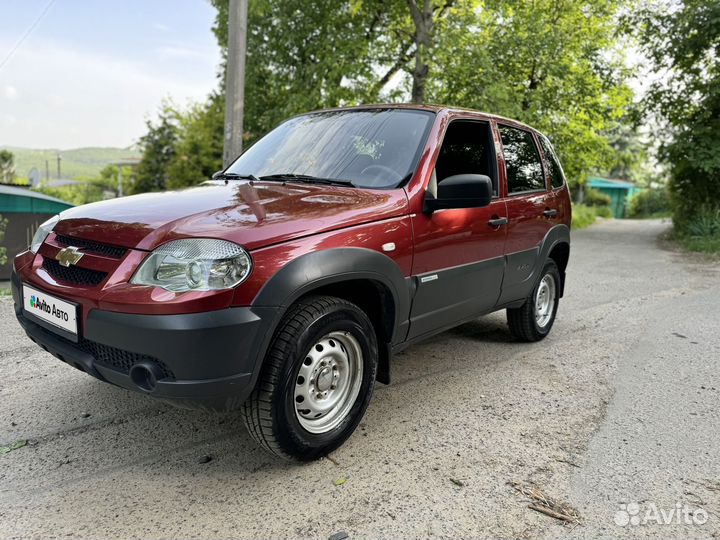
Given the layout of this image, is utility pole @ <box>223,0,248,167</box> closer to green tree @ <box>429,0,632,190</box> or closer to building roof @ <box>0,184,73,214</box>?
green tree @ <box>429,0,632,190</box>

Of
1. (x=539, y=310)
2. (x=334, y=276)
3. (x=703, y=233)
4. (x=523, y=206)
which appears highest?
(x=523, y=206)

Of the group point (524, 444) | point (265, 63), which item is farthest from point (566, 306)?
point (265, 63)

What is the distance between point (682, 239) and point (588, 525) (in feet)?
47.8

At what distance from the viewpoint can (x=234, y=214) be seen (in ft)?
8.50

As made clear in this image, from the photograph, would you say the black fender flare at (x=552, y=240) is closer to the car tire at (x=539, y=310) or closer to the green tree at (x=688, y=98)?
the car tire at (x=539, y=310)

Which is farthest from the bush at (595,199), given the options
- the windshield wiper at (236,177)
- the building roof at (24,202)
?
the windshield wiper at (236,177)

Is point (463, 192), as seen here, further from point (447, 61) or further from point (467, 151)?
point (447, 61)

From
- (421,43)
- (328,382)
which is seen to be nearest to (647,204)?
(421,43)

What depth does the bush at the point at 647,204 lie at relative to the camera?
39.7m

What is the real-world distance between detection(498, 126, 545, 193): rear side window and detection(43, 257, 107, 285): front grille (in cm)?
286

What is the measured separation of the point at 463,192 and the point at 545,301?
2489 mm

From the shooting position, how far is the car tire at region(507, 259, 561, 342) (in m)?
4.76

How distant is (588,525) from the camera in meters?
2.34

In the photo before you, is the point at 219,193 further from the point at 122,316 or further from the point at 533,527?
the point at 533,527
